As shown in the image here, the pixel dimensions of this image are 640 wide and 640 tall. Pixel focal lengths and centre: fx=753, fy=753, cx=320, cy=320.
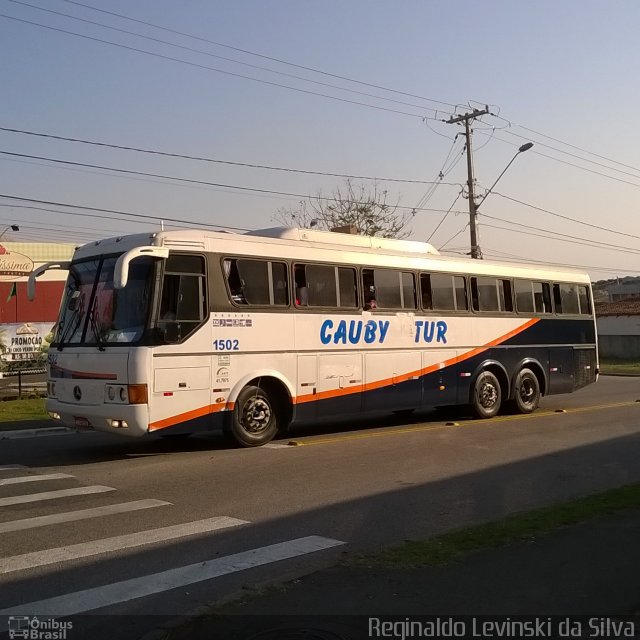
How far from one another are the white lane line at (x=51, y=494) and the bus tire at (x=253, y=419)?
2950mm

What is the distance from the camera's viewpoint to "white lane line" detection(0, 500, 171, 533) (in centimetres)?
729

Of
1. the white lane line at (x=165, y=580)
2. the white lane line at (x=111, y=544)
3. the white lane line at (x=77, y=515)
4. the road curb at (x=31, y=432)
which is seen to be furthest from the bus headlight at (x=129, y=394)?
the white lane line at (x=165, y=580)

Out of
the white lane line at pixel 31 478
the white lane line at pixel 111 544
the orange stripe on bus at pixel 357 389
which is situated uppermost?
the orange stripe on bus at pixel 357 389

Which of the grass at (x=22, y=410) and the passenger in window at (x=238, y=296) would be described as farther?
the grass at (x=22, y=410)

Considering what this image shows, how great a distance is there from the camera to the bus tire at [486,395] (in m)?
16.3

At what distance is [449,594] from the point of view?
499 centimetres

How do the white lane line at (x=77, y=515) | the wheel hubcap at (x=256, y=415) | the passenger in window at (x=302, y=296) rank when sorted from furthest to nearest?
the passenger in window at (x=302, y=296)
the wheel hubcap at (x=256, y=415)
the white lane line at (x=77, y=515)

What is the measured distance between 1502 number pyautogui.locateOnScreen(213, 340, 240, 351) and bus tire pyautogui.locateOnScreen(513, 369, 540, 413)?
8030mm

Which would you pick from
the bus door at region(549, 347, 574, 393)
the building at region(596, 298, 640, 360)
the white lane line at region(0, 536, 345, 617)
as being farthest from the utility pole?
the white lane line at region(0, 536, 345, 617)

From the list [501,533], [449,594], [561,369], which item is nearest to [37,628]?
[449,594]

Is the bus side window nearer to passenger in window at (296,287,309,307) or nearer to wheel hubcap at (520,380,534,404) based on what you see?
passenger in window at (296,287,309,307)

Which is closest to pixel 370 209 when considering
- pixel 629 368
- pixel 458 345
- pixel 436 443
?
pixel 629 368

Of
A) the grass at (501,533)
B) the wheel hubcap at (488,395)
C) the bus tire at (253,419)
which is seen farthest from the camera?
the wheel hubcap at (488,395)

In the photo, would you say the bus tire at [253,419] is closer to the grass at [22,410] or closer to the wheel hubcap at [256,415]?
the wheel hubcap at [256,415]
